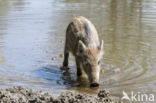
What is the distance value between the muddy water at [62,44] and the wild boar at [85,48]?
12.1 inches

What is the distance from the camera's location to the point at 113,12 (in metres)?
16.1

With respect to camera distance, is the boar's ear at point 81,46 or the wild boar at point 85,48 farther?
the boar's ear at point 81,46

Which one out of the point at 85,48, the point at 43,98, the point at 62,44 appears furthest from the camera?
the point at 62,44

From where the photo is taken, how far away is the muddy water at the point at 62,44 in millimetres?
7398

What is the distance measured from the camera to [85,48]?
7.36 m

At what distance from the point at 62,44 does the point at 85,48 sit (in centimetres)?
356

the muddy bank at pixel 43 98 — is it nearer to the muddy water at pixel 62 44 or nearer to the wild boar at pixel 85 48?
the muddy water at pixel 62 44

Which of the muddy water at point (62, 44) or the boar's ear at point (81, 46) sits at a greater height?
the boar's ear at point (81, 46)

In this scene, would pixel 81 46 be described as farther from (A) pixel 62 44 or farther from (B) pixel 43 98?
(A) pixel 62 44

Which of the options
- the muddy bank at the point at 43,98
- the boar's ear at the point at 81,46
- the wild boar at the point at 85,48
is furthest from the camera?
the boar's ear at the point at 81,46

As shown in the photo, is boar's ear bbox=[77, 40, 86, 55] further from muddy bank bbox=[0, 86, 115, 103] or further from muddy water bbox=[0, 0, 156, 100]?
muddy bank bbox=[0, 86, 115, 103]

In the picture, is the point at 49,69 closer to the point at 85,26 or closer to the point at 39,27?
the point at 85,26

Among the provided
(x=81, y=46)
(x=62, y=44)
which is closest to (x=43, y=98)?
(x=81, y=46)

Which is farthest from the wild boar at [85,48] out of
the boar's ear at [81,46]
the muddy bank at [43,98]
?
the muddy bank at [43,98]
